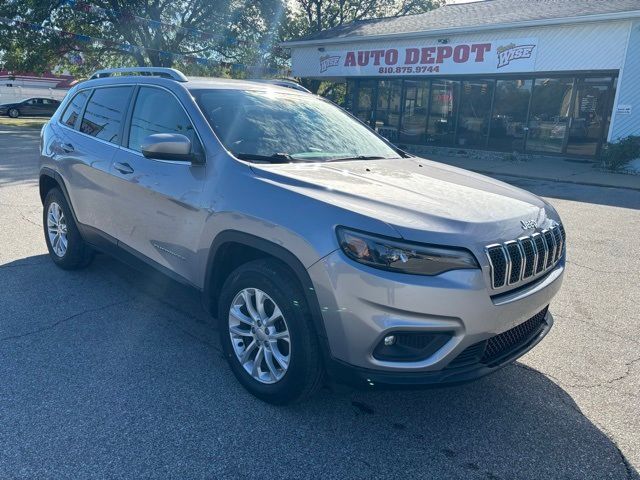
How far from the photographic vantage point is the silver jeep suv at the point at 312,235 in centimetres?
245

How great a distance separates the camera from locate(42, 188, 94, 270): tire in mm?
4855

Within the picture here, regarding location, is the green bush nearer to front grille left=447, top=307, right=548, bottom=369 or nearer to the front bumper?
front grille left=447, top=307, right=548, bottom=369

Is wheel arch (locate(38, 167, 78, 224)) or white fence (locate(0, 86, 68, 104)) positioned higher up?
wheel arch (locate(38, 167, 78, 224))

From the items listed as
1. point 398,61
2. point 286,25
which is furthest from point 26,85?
point 398,61

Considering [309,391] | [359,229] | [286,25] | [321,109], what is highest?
[286,25]

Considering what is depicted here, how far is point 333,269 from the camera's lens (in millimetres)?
2477

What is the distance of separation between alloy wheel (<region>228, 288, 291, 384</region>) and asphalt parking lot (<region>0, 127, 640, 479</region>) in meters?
0.21

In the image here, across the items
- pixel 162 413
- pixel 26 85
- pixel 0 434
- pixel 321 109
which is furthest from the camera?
pixel 26 85

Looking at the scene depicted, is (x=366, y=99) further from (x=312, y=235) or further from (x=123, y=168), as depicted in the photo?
(x=312, y=235)

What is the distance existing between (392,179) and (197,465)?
1954 mm

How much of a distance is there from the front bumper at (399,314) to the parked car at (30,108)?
41508mm

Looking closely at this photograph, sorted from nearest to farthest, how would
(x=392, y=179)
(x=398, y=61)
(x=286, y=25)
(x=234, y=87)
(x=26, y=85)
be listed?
(x=392, y=179) → (x=234, y=87) → (x=398, y=61) → (x=286, y=25) → (x=26, y=85)

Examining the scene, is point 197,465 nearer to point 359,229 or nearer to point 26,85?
point 359,229

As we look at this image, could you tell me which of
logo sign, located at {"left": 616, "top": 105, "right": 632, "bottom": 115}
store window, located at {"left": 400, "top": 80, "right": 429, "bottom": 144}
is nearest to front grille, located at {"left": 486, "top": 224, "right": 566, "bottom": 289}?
logo sign, located at {"left": 616, "top": 105, "right": 632, "bottom": 115}
